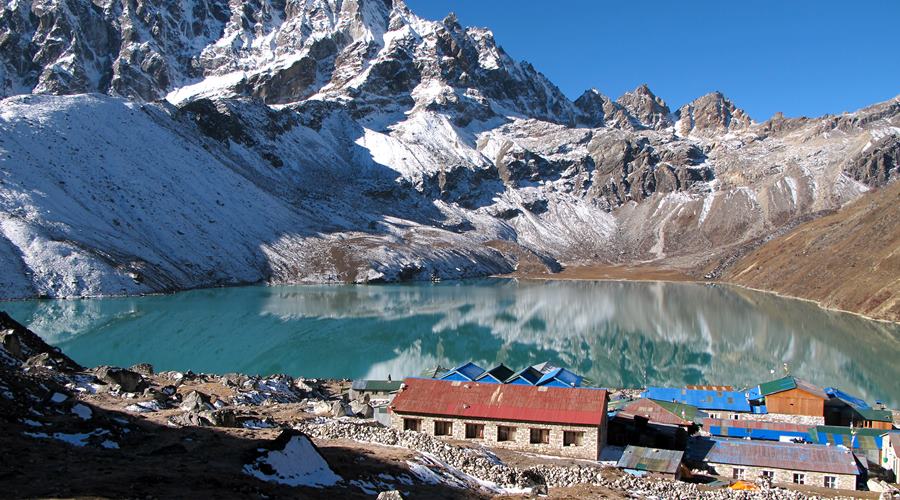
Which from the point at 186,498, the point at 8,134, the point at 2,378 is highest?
the point at 8,134

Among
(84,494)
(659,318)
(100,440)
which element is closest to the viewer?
(84,494)

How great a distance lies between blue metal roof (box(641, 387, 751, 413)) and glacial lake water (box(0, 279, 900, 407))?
15510mm

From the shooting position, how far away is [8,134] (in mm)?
160625

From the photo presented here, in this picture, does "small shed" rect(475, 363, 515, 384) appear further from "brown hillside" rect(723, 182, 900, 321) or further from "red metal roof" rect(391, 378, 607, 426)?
"brown hillside" rect(723, 182, 900, 321)

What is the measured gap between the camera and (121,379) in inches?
1729

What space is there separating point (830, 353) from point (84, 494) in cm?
8397

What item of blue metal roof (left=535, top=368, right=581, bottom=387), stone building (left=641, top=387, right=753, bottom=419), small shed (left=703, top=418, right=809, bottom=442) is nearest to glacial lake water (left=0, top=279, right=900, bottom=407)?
stone building (left=641, top=387, right=753, bottom=419)

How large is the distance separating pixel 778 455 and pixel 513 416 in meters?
13.3

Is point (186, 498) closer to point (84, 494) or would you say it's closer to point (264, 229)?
point (84, 494)

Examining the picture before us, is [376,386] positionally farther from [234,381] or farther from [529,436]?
[529,436]

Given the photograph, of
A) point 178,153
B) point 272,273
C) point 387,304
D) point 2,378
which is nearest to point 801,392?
point 2,378

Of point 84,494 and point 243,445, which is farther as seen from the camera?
point 243,445

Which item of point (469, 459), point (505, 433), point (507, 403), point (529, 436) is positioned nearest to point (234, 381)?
point (507, 403)

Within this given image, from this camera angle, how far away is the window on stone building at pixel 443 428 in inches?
1478
